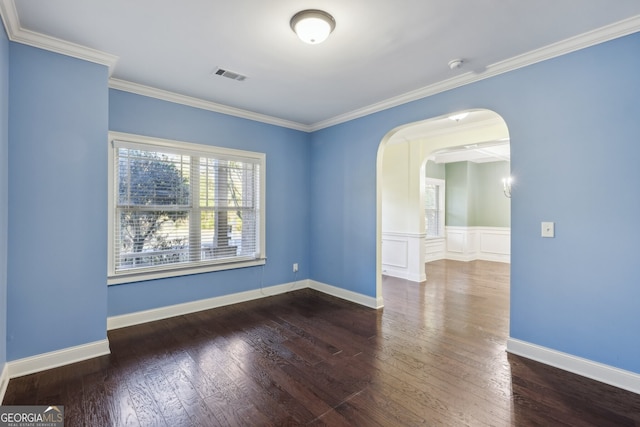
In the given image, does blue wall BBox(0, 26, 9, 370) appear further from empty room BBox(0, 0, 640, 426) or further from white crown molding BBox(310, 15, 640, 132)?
white crown molding BBox(310, 15, 640, 132)

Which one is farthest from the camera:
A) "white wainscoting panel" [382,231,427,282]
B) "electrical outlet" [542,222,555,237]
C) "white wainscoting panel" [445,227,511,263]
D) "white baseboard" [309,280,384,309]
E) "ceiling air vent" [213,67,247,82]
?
"white wainscoting panel" [445,227,511,263]

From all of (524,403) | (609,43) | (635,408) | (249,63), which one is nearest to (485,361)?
(524,403)

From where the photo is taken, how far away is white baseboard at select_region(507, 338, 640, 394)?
7.28ft

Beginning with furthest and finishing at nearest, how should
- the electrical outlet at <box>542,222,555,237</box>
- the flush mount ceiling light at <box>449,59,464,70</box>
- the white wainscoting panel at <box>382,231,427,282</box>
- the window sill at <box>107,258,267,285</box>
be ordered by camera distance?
the white wainscoting panel at <box>382,231,427,282</box>, the window sill at <box>107,258,267,285</box>, the flush mount ceiling light at <box>449,59,464,70</box>, the electrical outlet at <box>542,222,555,237</box>

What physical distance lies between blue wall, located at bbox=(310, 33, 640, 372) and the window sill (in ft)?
10.6

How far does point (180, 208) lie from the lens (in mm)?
3705

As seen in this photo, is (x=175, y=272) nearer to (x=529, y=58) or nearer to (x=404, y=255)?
(x=404, y=255)

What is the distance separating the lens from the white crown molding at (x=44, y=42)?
82.1 inches

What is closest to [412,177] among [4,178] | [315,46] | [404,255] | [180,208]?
[404,255]

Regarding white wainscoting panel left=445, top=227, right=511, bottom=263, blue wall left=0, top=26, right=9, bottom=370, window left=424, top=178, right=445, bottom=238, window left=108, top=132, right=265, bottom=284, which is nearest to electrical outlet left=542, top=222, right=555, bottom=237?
window left=108, top=132, right=265, bottom=284

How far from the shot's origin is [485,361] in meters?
2.64

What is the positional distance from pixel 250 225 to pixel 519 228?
130 inches

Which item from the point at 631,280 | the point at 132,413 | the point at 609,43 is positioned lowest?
the point at 132,413

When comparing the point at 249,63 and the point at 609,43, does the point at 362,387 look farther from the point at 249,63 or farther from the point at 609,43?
the point at 609,43
